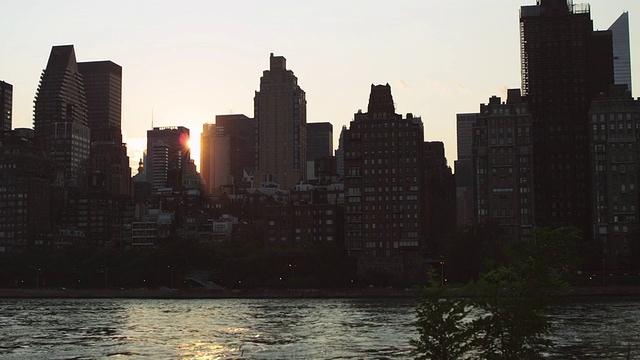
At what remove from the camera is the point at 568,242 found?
3344 cm

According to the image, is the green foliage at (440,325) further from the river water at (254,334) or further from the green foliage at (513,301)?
the river water at (254,334)

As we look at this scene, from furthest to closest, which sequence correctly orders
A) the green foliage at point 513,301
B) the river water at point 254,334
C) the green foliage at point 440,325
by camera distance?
the river water at point 254,334
the green foliage at point 440,325
the green foliage at point 513,301

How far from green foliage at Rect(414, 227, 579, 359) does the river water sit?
84.7ft

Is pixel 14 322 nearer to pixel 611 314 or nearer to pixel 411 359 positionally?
pixel 411 359

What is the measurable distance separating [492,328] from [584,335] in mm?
73354

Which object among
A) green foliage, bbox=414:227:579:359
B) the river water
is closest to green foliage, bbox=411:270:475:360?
green foliage, bbox=414:227:579:359

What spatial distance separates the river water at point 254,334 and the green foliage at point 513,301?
25.8 metres

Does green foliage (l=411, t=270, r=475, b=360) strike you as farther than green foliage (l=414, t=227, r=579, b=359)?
Yes

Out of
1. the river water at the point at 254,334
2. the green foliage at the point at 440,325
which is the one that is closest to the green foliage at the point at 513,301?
the green foliage at the point at 440,325

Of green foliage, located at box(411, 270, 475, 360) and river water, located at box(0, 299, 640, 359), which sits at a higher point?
green foliage, located at box(411, 270, 475, 360)

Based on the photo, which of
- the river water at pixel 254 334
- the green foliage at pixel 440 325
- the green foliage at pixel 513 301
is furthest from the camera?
the river water at pixel 254 334

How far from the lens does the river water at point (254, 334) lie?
86.5 metres

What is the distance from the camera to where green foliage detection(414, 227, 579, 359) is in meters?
33.5

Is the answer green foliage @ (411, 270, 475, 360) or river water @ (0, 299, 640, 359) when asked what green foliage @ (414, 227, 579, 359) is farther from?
river water @ (0, 299, 640, 359)
